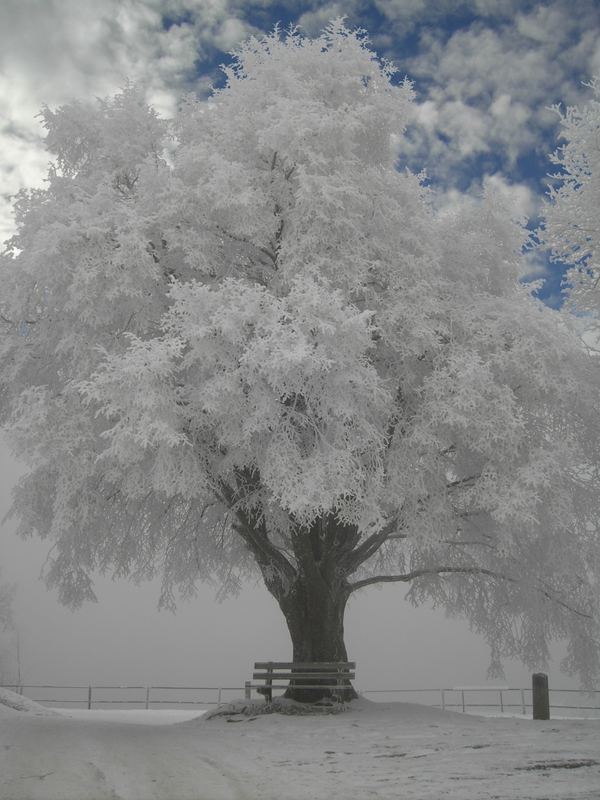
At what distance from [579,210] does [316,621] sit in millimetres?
10213

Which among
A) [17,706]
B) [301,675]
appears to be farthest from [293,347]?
[17,706]

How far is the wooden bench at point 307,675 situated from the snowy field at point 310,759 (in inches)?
38.2

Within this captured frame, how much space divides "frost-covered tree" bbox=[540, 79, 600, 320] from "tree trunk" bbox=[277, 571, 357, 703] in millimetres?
8143

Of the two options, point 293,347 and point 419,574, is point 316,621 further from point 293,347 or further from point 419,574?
point 293,347

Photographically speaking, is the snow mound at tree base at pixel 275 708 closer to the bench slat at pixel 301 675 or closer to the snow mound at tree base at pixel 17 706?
the bench slat at pixel 301 675

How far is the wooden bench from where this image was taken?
49.1 feet

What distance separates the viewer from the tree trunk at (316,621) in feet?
52.1

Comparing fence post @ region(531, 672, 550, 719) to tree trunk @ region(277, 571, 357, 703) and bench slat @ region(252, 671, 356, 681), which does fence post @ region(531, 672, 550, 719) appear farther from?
tree trunk @ region(277, 571, 357, 703)

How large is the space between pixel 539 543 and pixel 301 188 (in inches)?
361

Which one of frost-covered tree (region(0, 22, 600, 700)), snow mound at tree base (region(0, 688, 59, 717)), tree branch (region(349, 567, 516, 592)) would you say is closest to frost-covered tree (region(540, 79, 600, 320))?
frost-covered tree (region(0, 22, 600, 700))

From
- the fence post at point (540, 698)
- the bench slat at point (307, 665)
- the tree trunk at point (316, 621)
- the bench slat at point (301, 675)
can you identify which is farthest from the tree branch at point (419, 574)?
the fence post at point (540, 698)

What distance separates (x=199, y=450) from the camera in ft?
47.0

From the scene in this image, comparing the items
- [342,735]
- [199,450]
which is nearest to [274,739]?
[342,735]

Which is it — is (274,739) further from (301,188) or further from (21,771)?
(301,188)
